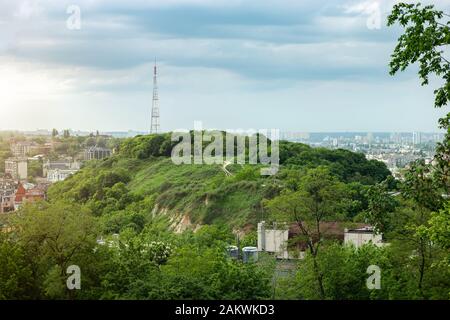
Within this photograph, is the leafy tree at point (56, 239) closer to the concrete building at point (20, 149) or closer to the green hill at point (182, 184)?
the green hill at point (182, 184)

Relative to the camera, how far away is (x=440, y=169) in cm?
1373

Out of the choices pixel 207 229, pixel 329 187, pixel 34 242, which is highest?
pixel 329 187

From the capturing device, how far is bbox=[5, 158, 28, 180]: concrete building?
7388cm

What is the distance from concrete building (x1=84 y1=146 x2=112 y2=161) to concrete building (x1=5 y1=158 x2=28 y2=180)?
11.0 metres

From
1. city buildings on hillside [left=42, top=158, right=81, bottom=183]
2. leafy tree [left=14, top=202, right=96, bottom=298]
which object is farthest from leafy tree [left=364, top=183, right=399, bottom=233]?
city buildings on hillside [left=42, top=158, right=81, bottom=183]

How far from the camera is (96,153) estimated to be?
87.5 m

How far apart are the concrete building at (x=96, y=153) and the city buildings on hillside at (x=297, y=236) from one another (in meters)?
59.2

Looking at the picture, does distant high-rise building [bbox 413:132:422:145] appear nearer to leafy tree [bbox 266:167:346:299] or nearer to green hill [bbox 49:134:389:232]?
green hill [bbox 49:134:389:232]

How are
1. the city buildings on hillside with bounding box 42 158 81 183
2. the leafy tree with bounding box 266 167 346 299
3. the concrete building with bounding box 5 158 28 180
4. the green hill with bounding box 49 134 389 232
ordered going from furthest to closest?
the city buildings on hillside with bounding box 42 158 81 183 → the concrete building with bounding box 5 158 28 180 → the green hill with bounding box 49 134 389 232 → the leafy tree with bounding box 266 167 346 299

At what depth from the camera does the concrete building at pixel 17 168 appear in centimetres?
7388

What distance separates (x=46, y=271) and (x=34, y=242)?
999 mm
